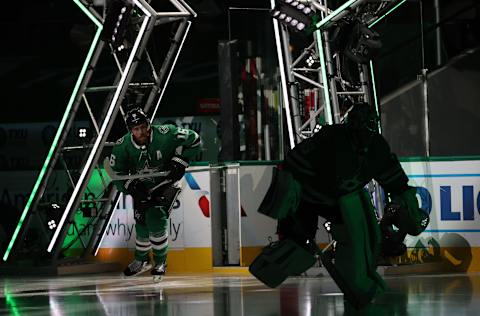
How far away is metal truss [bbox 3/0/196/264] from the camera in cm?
1669

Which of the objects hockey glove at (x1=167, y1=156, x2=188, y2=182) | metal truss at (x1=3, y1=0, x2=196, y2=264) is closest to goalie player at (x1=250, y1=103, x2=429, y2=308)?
hockey glove at (x1=167, y1=156, x2=188, y2=182)

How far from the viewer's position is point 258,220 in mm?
16516

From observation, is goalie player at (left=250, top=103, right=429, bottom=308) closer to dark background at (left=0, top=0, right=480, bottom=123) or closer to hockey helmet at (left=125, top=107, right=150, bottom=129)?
hockey helmet at (left=125, top=107, right=150, bottom=129)

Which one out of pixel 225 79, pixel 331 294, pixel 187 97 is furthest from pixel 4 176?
pixel 331 294

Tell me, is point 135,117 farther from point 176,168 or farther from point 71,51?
point 71,51

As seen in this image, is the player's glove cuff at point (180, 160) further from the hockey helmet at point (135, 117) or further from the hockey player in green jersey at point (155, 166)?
the hockey helmet at point (135, 117)

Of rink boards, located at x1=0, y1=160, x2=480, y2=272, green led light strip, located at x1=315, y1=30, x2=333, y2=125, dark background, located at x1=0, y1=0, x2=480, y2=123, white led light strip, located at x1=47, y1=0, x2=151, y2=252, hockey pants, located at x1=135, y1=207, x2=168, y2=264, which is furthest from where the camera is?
dark background, located at x1=0, y1=0, x2=480, y2=123

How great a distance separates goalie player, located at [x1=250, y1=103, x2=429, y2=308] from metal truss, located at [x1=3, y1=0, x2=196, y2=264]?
6.68m

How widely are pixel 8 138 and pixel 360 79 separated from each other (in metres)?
6.85

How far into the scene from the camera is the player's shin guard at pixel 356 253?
10094 millimetres

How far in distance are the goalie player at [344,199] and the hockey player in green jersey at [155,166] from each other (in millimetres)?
3740

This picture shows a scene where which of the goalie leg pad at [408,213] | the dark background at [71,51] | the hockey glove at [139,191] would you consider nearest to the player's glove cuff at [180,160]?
the hockey glove at [139,191]

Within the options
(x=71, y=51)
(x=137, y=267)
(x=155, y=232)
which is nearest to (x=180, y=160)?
(x=155, y=232)

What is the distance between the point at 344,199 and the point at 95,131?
7.76 m
